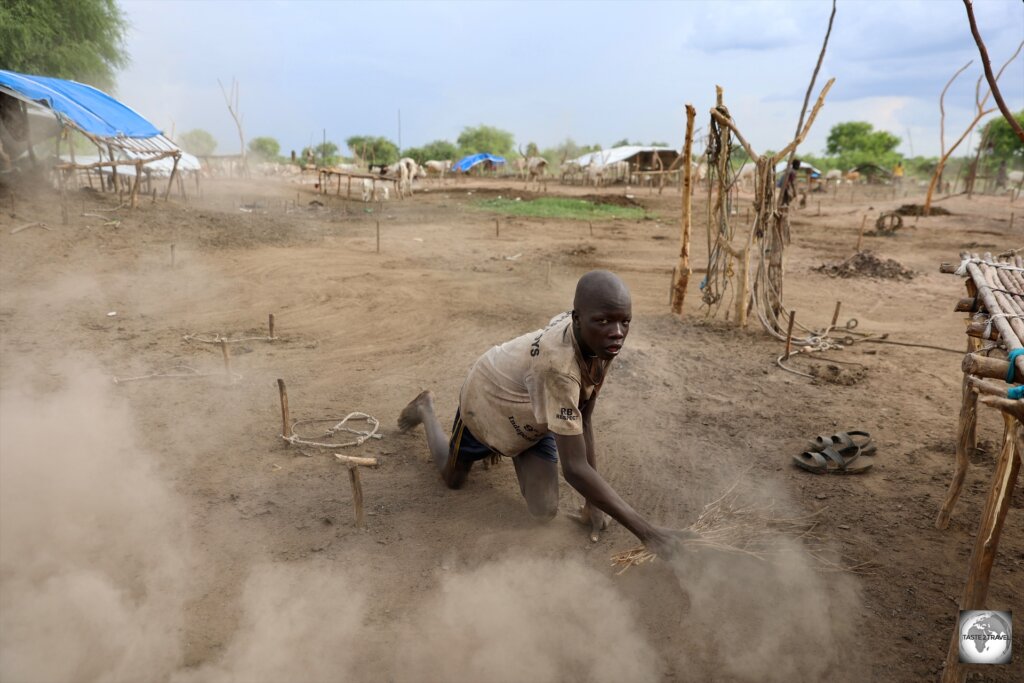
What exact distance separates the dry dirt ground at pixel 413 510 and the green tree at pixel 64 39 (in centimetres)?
1149

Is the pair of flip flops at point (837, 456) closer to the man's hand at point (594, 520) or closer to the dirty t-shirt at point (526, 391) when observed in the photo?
the man's hand at point (594, 520)

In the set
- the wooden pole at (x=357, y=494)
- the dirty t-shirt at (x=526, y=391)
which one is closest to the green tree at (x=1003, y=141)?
the dirty t-shirt at (x=526, y=391)

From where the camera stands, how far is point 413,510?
3107 millimetres

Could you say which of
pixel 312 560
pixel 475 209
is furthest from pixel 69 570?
pixel 475 209

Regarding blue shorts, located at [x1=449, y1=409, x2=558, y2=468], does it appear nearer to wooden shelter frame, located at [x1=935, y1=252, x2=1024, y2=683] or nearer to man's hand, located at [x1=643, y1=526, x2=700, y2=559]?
man's hand, located at [x1=643, y1=526, x2=700, y2=559]

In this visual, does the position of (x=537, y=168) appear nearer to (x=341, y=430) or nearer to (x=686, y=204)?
(x=686, y=204)

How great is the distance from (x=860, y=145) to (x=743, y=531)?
152 ft

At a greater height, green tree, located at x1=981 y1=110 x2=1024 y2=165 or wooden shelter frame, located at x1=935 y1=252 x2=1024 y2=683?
green tree, located at x1=981 y1=110 x2=1024 y2=165

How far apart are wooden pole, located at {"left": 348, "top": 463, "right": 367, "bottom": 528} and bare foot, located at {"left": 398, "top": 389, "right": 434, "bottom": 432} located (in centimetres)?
85

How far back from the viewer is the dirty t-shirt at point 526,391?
7.71 ft

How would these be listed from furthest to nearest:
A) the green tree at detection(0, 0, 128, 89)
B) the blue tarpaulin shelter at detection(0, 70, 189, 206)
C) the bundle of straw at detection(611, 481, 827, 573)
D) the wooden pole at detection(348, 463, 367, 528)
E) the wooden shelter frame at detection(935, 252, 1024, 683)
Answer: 1. the green tree at detection(0, 0, 128, 89)
2. the blue tarpaulin shelter at detection(0, 70, 189, 206)
3. the wooden pole at detection(348, 463, 367, 528)
4. the bundle of straw at detection(611, 481, 827, 573)
5. the wooden shelter frame at detection(935, 252, 1024, 683)

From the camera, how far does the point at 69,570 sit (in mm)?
2529

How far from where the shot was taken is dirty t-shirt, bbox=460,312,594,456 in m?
2.35

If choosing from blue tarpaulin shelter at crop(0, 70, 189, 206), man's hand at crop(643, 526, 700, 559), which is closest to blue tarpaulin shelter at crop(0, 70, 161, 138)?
blue tarpaulin shelter at crop(0, 70, 189, 206)
